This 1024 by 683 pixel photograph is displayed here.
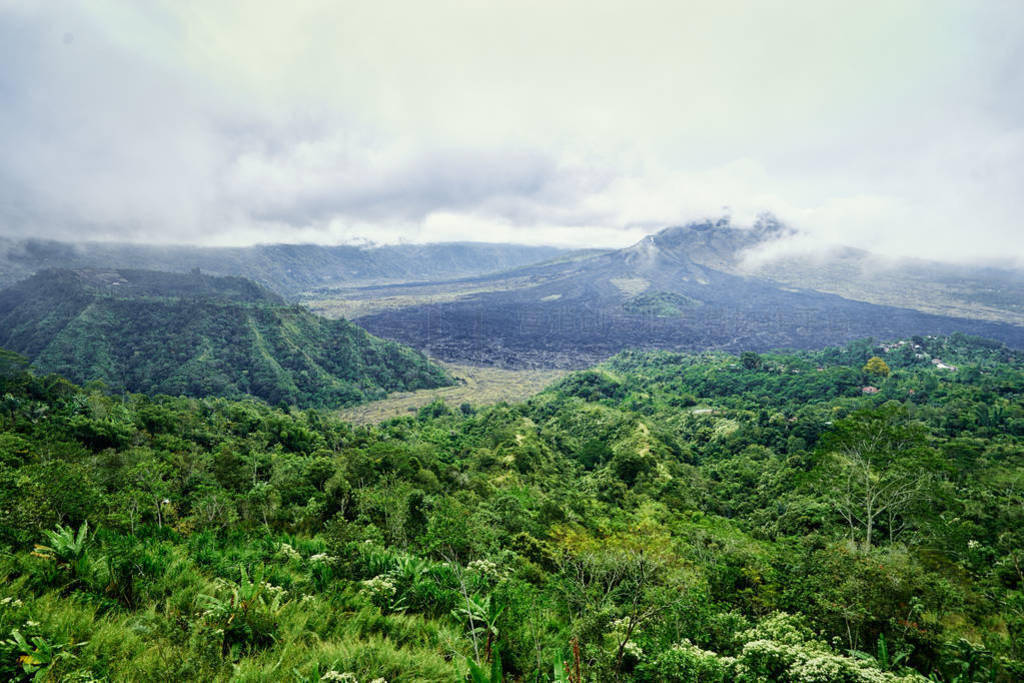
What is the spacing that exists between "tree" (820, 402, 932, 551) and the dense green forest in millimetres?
125

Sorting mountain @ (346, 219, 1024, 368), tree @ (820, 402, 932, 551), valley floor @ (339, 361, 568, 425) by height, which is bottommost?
valley floor @ (339, 361, 568, 425)

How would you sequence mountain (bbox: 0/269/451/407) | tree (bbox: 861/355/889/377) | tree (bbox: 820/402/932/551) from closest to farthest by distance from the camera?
tree (bbox: 820/402/932/551) → tree (bbox: 861/355/889/377) → mountain (bbox: 0/269/451/407)

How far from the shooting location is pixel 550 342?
14500cm

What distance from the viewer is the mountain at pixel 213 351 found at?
73.4 metres

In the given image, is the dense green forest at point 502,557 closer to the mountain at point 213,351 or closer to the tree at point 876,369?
the tree at point 876,369

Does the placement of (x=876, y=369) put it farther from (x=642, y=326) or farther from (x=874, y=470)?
(x=642, y=326)

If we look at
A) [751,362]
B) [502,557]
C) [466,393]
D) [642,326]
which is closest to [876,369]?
[751,362]

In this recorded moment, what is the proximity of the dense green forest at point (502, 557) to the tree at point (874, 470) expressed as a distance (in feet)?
0.41

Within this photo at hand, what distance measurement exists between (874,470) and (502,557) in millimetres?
15541

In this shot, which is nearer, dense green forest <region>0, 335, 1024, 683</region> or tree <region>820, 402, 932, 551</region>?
dense green forest <region>0, 335, 1024, 683</region>

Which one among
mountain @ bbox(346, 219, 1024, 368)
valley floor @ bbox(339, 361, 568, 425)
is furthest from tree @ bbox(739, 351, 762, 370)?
mountain @ bbox(346, 219, 1024, 368)

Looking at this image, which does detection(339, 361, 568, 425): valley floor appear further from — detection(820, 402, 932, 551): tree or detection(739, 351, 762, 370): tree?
detection(820, 402, 932, 551): tree

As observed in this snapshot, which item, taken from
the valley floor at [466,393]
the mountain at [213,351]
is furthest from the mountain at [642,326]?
the mountain at [213,351]

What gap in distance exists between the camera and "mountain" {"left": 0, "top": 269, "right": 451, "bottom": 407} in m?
73.4
